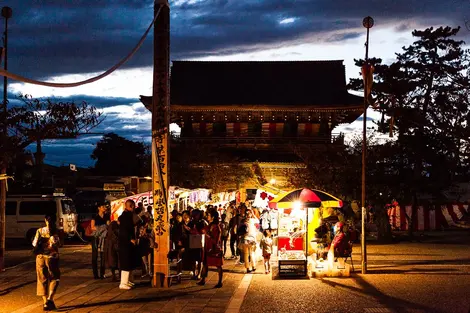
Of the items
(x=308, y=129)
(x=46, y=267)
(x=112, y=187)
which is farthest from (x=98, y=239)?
(x=308, y=129)

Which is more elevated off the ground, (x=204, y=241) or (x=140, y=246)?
(x=204, y=241)

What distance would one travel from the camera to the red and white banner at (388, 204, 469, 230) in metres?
37.1

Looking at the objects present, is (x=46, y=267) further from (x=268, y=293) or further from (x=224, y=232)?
(x=224, y=232)

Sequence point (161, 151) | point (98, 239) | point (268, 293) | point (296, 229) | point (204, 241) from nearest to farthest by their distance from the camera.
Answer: point (268, 293), point (161, 151), point (204, 241), point (98, 239), point (296, 229)

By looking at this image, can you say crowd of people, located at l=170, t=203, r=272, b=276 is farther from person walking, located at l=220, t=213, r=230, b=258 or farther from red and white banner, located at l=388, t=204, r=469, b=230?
red and white banner, located at l=388, t=204, r=469, b=230

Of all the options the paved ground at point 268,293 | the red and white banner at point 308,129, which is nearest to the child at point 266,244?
the paved ground at point 268,293

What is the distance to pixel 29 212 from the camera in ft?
94.2

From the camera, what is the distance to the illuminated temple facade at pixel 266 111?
133 feet

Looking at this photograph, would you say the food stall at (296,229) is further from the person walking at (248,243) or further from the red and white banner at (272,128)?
the red and white banner at (272,128)

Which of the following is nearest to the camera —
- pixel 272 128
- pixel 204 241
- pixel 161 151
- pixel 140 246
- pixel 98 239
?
pixel 161 151

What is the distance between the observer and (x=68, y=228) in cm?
2938

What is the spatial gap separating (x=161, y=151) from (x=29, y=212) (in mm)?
16246

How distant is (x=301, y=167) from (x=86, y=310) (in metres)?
26.2

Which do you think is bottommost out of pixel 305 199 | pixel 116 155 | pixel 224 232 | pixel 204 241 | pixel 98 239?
pixel 224 232
